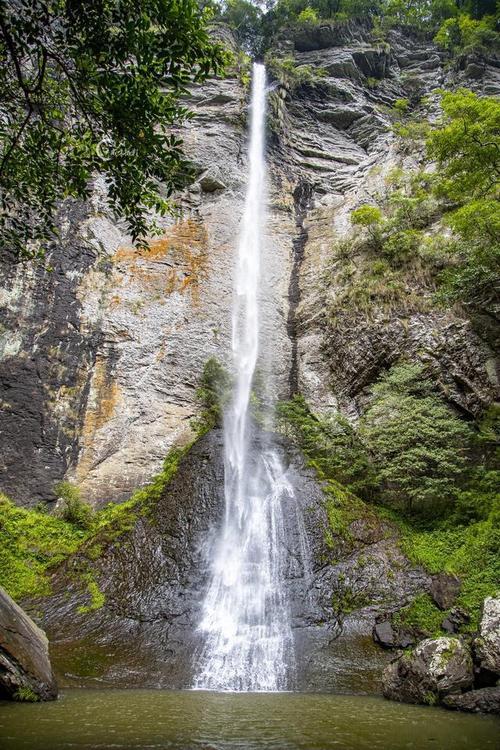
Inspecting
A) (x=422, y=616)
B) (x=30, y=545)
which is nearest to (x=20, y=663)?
(x=30, y=545)

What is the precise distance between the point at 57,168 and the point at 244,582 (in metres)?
7.86

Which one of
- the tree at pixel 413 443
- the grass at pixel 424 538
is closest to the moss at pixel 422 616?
the grass at pixel 424 538

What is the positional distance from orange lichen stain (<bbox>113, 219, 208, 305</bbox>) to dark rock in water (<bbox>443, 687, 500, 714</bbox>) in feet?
42.3

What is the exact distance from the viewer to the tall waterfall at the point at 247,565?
7.49 metres

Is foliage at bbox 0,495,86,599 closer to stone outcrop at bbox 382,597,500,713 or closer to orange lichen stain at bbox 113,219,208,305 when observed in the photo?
stone outcrop at bbox 382,597,500,713

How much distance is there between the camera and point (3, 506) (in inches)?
428

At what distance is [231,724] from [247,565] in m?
5.22

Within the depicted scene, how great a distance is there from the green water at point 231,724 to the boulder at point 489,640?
873 mm

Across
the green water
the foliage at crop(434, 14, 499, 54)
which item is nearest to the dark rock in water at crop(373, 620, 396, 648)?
the green water

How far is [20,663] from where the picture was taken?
17.1 feet

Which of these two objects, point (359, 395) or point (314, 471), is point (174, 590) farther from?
point (359, 395)

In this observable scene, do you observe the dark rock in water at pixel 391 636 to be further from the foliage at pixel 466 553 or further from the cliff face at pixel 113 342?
the cliff face at pixel 113 342

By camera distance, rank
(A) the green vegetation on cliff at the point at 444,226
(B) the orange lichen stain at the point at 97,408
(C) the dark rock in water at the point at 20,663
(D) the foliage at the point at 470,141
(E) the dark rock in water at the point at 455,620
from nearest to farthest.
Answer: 1. (C) the dark rock in water at the point at 20,663
2. (E) the dark rock in water at the point at 455,620
3. (D) the foliage at the point at 470,141
4. (A) the green vegetation on cliff at the point at 444,226
5. (B) the orange lichen stain at the point at 97,408

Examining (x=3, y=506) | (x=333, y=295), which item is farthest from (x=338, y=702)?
(x=333, y=295)
